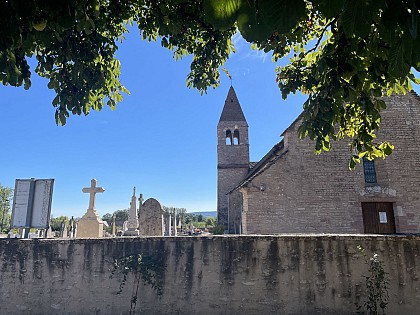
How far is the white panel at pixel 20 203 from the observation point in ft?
25.7

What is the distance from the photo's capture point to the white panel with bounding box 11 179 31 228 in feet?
25.7

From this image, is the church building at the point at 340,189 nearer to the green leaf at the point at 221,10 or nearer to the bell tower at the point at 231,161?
the bell tower at the point at 231,161

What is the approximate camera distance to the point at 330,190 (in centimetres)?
1377

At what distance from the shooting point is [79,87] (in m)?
4.55

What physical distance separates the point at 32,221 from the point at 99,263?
260 centimetres

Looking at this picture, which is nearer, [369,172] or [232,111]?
[369,172]

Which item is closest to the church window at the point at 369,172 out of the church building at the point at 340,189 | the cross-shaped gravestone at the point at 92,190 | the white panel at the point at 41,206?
the church building at the point at 340,189

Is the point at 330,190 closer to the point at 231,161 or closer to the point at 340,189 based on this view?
the point at 340,189

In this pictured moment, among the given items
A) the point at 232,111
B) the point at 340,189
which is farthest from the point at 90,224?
the point at 232,111

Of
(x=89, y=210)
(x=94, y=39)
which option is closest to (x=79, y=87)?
(x=94, y=39)

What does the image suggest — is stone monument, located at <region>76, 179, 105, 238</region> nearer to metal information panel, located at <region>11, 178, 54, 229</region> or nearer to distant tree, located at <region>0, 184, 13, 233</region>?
metal information panel, located at <region>11, 178, 54, 229</region>

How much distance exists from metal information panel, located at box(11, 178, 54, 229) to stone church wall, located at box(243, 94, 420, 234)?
27.3 feet

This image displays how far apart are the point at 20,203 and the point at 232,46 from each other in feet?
22.4

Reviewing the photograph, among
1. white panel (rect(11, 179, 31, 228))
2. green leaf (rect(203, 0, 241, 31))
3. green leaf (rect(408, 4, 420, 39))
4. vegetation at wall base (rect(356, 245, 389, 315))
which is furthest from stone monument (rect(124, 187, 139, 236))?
green leaf (rect(408, 4, 420, 39))
